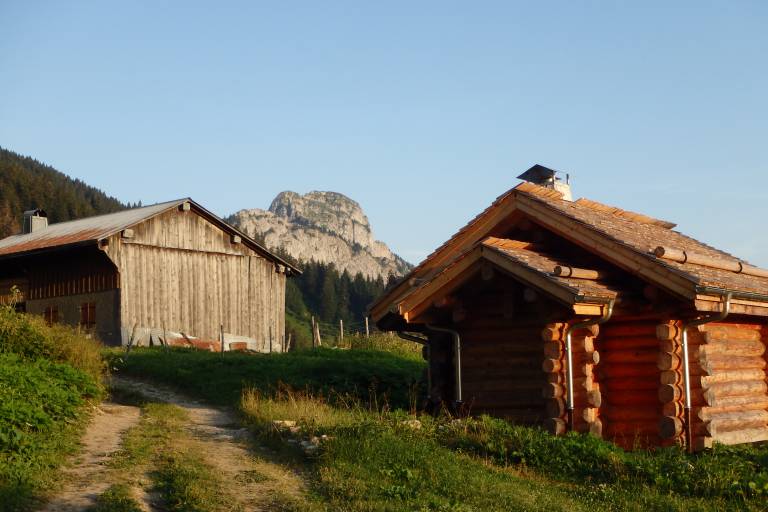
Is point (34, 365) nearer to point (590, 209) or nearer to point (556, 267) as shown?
point (556, 267)

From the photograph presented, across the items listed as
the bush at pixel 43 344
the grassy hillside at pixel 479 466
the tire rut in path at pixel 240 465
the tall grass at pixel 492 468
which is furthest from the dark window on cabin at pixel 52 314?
the tall grass at pixel 492 468

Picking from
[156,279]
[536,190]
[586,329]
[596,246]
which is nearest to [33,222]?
[156,279]

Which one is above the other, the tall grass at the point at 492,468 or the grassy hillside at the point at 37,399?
the grassy hillside at the point at 37,399

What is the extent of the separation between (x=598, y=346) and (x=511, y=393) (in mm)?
1742

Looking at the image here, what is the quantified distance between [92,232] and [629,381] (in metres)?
23.8

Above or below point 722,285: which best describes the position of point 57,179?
above

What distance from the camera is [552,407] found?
14.3 m

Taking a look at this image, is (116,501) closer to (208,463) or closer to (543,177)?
(208,463)

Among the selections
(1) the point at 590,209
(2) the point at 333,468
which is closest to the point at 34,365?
(2) the point at 333,468

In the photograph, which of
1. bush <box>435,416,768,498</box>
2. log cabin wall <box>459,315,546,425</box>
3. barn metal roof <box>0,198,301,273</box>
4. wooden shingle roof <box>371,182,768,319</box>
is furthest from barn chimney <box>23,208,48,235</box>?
bush <box>435,416,768,498</box>

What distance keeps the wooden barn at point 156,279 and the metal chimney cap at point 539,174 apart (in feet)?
55.2

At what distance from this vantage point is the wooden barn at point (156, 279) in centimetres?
3188

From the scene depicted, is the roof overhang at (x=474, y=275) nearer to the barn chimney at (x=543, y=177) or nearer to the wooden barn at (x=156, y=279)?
the barn chimney at (x=543, y=177)

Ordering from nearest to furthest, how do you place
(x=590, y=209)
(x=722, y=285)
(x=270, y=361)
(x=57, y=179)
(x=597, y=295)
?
(x=597, y=295) → (x=722, y=285) → (x=590, y=209) → (x=270, y=361) → (x=57, y=179)
